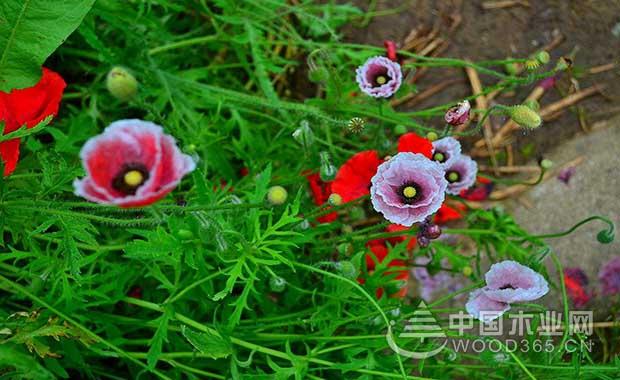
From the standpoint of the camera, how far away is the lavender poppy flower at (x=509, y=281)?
1.43 metres

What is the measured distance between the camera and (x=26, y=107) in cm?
156

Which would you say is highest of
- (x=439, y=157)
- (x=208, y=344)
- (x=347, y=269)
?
(x=439, y=157)

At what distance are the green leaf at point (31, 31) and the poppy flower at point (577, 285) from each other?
1548 millimetres

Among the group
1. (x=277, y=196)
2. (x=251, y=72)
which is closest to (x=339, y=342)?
(x=277, y=196)

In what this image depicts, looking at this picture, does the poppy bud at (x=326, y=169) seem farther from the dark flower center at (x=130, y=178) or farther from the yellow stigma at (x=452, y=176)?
the dark flower center at (x=130, y=178)

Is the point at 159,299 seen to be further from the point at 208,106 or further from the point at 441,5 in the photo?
the point at 441,5

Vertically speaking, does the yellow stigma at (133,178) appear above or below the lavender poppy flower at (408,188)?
above

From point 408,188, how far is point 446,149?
338mm

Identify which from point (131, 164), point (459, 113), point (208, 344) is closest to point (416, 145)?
point (459, 113)

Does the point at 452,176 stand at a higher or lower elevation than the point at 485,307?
higher

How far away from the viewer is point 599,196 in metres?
2.35

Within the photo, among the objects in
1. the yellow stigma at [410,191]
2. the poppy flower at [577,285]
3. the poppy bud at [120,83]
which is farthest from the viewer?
the poppy flower at [577,285]

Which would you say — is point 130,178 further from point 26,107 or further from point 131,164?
point 26,107

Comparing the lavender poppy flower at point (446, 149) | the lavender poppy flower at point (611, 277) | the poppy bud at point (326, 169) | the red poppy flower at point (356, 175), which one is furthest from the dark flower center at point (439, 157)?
the lavender poppy flower at point (611, 277)
